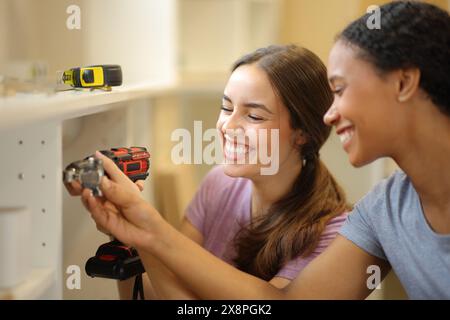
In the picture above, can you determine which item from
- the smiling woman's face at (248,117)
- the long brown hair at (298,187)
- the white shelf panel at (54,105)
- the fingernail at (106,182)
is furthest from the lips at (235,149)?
the fingernail at (106,182)

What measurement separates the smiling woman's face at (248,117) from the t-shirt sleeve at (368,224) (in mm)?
216

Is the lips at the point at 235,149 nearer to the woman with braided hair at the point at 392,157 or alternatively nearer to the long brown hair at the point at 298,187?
the long brown hair at the point at 298,187

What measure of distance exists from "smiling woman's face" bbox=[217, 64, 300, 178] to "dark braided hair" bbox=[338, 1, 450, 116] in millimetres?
264

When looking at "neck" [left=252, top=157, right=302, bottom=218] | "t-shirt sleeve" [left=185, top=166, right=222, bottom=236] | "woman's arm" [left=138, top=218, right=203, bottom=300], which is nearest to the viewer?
"woman's arm" [left=138, top=218, right=203, bottom=300]

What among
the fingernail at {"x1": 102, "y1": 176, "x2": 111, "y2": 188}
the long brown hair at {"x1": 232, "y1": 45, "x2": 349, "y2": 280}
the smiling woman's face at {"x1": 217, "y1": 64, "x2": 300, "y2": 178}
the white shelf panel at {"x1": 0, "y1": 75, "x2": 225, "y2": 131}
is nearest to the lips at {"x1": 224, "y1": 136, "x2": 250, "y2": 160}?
the smiling woman's face at {"x1": 217, "y1": 64, "x2": 300, "y2": 178}

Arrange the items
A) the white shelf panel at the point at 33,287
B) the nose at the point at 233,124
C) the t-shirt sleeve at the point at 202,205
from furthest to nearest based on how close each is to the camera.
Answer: the t-shirt sleeve at the point at 202,205 → the nose at the point at 233,124 → the white shelf panel at the point at 33,287

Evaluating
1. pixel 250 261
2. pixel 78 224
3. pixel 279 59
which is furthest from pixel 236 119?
pixel 78 224

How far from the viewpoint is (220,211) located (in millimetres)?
1395

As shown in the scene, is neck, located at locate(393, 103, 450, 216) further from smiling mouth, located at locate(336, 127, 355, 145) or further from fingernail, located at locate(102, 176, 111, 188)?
fingernail, located at locate(102, 176, 111, 188)

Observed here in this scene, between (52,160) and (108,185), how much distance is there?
0.44 feet

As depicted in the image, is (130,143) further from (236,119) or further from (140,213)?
(140,213)

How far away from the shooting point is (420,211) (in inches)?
37.2

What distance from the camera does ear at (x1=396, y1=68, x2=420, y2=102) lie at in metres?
0.86

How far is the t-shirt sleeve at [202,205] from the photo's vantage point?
1.42m
